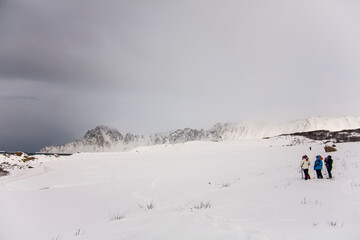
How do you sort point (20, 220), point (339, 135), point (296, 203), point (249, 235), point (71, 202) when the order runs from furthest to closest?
point (339, 135), point (71, 202), point (20, 220), point (296, 203), point (249, 235)

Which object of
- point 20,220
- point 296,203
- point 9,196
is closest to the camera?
point 296,203

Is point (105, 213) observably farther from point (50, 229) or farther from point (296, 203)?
point (296, 203)

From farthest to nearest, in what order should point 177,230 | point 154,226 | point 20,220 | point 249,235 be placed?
point 20,220
point 154,226
point 177,230
point 249,235

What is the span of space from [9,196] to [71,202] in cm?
480

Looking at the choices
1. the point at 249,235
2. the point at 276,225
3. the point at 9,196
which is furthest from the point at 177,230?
the point at 9,196

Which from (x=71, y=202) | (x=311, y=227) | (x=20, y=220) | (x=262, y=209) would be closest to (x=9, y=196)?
(x=71, y=202)

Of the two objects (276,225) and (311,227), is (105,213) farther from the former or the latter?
(311,227)

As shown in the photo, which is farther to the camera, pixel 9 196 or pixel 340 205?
pixel 9 196

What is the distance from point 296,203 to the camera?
7.94 meters

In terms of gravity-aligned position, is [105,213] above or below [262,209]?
below

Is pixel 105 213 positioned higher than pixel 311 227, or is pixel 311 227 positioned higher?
pixel 311 227

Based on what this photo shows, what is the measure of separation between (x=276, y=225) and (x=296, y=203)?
9.24ft

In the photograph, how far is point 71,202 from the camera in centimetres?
1355

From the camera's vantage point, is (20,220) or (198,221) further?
(20,220)
